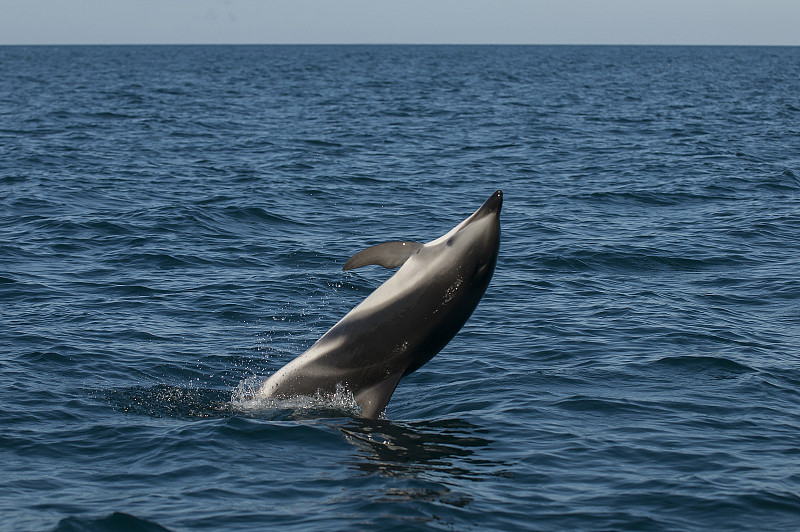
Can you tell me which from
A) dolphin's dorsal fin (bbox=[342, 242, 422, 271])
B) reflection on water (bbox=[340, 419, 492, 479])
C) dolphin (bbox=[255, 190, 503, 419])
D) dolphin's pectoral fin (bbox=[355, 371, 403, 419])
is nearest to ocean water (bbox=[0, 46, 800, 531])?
reflection on water (bbox=[340, 419, 492, 479])

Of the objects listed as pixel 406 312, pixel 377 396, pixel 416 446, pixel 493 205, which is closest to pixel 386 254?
pixel 406 312

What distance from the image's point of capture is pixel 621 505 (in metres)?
10.4

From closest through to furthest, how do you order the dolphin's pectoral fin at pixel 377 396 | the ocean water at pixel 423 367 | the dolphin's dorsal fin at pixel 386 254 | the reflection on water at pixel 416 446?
the ocean water at pixel 423 367, the reflection on water at pixel 416 446, the dolphin's dorsal fin at pixel 386 254, the dolphin's pectoral fin at pixel 377 396

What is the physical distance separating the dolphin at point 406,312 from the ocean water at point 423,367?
1.82 ft

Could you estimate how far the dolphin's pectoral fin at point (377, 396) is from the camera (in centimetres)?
1222

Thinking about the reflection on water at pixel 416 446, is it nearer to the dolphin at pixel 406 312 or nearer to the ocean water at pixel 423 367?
the ocean water at pixel 423 367

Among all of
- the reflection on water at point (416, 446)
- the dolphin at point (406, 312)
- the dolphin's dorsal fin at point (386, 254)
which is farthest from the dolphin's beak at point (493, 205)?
the reflection on water at point (416, 446)

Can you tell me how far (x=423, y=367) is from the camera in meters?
15.7

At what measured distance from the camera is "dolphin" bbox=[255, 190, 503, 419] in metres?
11.8

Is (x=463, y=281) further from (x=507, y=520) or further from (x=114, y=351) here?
(x=114, y=351)

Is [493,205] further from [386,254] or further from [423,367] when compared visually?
[423,367]

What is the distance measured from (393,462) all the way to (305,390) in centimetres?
204

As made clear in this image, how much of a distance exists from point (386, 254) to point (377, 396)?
178 cm

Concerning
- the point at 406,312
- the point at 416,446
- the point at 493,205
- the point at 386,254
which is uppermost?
the point at 493,205
